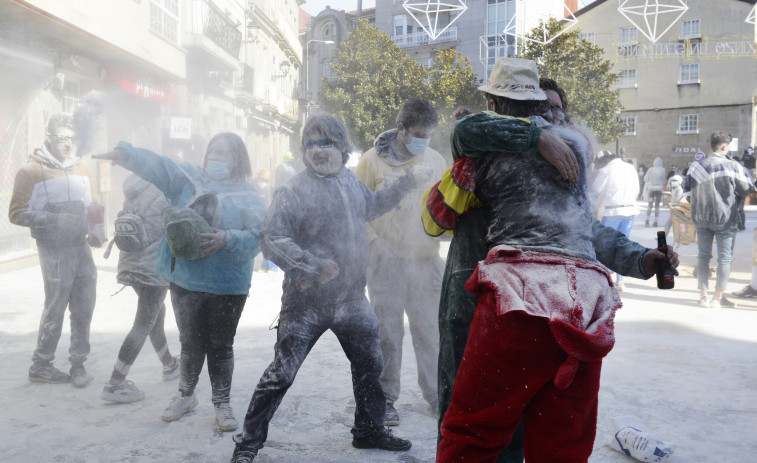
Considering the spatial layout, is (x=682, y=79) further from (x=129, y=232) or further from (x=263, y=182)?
(x=129, y=232)

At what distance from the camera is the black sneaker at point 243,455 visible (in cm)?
270

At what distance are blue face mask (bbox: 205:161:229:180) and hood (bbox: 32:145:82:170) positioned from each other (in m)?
1.09

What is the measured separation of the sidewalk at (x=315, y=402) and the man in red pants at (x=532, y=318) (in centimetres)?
129

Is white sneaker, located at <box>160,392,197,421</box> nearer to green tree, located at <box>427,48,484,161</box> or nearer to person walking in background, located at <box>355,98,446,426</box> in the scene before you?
person walking in background, located at <box>355,98,446,426</box>

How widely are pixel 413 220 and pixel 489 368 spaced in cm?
171

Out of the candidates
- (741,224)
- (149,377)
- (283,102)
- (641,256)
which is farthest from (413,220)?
(283,102)

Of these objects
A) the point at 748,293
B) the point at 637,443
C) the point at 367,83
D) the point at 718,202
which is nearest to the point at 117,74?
the point at 367,83

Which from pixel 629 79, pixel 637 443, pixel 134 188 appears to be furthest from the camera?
pixel 629 79

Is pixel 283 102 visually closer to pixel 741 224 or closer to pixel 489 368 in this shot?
pixel 741 224

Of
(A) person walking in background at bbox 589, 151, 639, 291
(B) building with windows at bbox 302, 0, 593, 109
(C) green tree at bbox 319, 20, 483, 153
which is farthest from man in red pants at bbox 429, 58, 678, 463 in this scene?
(A) person walking in background at bbox 589, 151, 639, 291

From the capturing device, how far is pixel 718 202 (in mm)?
6238

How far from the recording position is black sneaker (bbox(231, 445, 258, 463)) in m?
2.70

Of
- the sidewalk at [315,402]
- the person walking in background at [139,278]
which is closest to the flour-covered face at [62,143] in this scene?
the person walking in background at [139,278]

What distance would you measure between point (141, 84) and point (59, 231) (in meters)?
2.67
